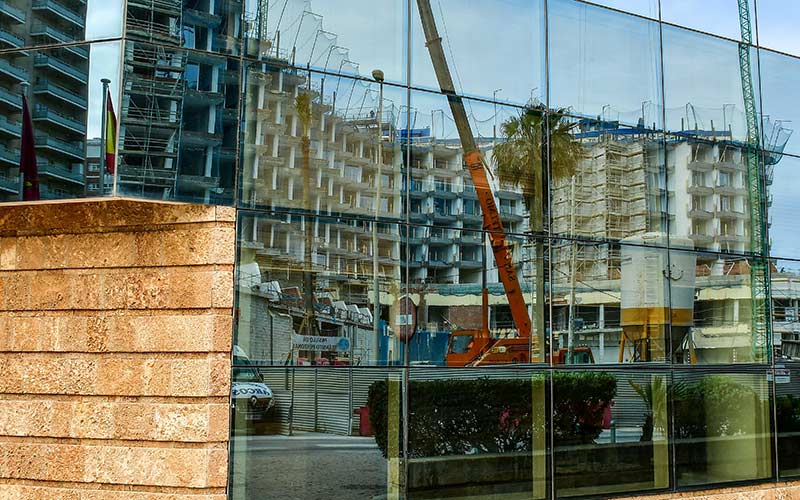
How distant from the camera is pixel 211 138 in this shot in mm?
9508

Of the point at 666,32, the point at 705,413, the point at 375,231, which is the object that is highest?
the point at 666,32

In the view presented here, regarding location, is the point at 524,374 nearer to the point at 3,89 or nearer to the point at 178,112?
the point at 178,112

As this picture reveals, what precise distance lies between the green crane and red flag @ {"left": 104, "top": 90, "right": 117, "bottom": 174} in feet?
28.8

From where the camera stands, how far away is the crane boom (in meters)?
10.9

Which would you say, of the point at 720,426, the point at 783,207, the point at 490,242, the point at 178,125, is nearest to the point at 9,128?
the point at 178,125

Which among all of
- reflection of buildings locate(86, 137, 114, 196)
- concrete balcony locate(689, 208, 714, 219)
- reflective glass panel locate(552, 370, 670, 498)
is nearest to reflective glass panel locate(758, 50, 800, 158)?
concrete balcony locate(689, 208, 714, 219)

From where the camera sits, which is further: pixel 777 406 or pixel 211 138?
pixel 777 406

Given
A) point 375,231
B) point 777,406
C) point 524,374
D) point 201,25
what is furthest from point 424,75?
point 777,406

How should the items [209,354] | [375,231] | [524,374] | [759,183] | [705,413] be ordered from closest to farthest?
1. [209,354]
2. [375,231]
3. [524,374]
4. [705,413]
5. [759,183]

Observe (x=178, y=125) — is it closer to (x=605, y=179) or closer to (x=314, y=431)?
(x=314, y=431)

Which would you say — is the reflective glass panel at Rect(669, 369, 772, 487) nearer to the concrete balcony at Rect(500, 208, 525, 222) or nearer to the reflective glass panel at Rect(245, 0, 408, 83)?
the concrete balcony at Rect(500, 208, 525, 222)

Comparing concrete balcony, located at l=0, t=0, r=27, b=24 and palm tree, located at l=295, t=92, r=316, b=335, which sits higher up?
concrete balcony, located at l=0, t=0, r=27, b=24

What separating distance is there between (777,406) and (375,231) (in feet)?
22.4

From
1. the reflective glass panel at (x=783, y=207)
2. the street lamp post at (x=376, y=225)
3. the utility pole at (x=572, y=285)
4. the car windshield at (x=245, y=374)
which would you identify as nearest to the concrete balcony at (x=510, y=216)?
the utility pole at (x=572, y=285)
